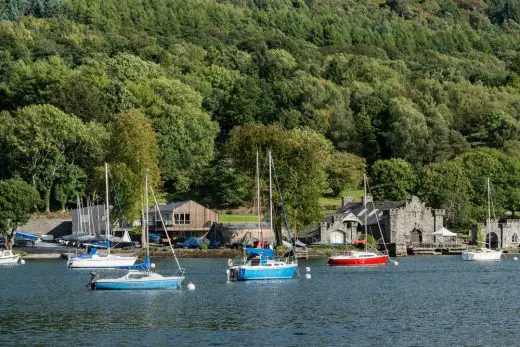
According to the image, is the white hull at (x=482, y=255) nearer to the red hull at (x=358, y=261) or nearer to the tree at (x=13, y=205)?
the red hull at (x=358, y=261)

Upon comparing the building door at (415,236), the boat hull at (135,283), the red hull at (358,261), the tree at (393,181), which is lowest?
the boat hull at (135,283)

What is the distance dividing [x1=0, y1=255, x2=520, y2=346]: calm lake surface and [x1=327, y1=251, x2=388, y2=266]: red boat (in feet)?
25.6

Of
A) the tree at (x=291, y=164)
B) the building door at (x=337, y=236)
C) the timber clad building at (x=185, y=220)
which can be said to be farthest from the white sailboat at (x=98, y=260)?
the building door at (x=337, y=236)

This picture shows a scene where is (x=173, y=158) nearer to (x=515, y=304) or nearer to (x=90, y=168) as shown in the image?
(x=90, y=168)

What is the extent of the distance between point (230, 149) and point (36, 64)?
234ft

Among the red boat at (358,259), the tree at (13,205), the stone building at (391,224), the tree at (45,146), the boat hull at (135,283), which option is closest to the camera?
the boat hull at (135,283)

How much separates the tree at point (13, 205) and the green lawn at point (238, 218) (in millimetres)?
24014

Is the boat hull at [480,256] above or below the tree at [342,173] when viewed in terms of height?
below

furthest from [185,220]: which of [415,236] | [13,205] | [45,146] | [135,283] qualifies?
Answer: [135,283]

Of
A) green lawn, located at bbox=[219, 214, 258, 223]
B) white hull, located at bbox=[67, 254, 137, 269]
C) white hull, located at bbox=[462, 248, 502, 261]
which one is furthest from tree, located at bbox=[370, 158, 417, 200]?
white hull, located at bbox=[67, 254, 137, 269]

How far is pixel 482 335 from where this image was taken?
2239 inches

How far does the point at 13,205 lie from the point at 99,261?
28708 millimetres

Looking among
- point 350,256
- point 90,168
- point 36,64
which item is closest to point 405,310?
point 350,256

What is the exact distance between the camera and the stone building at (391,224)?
→ 424 ft
